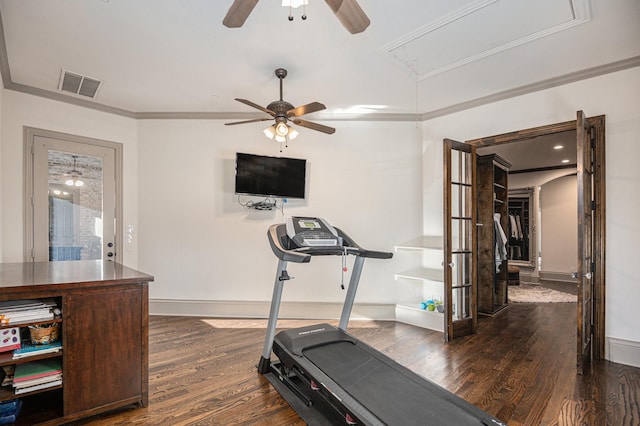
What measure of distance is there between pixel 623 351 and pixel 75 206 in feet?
20.1

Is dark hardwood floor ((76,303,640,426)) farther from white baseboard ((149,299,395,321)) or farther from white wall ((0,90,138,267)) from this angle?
white wall ((0,90,138,267))

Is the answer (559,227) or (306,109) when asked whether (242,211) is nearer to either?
(306,109)

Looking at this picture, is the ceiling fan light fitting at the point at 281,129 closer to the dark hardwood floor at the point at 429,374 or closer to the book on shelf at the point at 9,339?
the dark hardwood floor at the point at 429,374

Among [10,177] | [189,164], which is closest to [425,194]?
[189,164]

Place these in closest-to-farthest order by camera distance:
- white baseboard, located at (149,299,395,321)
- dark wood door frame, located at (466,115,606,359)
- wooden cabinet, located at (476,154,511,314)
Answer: dark wood door frame, located at (466,115,606,359) < white baseboard, located at (149,299,395,321) < wooden cabinet, located at (476,154,511,314)

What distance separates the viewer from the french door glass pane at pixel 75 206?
381 centimetres

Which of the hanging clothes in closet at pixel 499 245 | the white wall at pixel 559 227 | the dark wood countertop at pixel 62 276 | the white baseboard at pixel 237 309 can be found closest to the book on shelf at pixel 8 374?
the dark wood countertop at pixel 62 276

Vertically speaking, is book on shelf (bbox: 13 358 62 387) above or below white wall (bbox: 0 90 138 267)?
below

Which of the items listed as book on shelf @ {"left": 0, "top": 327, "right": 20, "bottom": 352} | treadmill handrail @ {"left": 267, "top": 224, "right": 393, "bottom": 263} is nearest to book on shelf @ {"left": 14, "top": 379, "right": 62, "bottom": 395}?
book on shelf @ {"left": 0, "top": 327, "right": 20, "bottom": 352}

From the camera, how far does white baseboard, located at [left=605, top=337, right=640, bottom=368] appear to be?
2.89 m

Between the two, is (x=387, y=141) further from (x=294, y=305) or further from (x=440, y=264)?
(x=294, y=305)

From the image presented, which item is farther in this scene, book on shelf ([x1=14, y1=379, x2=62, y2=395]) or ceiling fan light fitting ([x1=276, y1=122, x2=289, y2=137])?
ceiling fan light fitting ([x1=276, y1=122, x2=289, y2=137])

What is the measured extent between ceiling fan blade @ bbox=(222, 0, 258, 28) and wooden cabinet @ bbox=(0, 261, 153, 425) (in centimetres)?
171

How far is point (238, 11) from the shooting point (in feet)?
5.67
